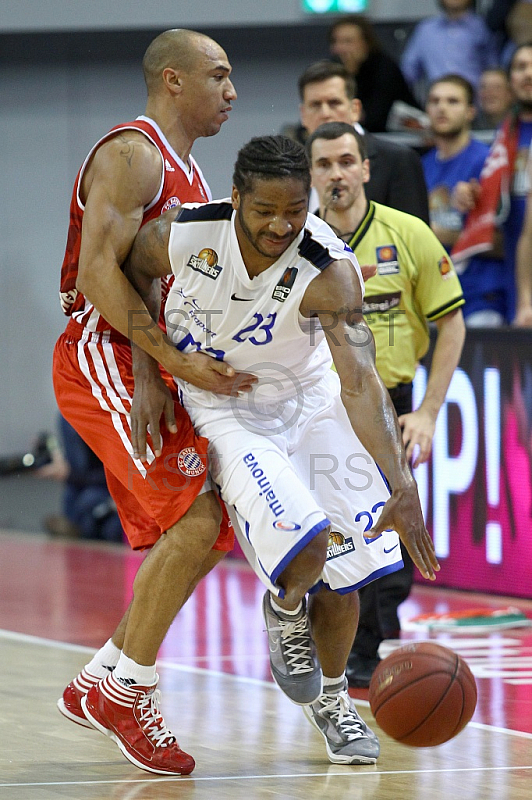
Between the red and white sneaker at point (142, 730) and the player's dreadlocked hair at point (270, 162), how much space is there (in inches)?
64.2

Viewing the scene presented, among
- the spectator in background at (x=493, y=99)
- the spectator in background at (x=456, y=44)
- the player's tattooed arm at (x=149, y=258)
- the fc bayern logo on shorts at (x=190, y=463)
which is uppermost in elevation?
the spectator in background at (x=456, y=44)

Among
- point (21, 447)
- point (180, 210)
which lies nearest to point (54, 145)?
point (21, 447)

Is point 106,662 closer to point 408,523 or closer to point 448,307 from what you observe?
point 408,523

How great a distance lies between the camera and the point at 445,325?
541 centimetres

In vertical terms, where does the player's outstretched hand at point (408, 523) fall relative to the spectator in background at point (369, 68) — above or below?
below

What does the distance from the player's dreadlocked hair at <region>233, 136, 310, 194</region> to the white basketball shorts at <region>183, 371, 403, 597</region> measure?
0.78 m

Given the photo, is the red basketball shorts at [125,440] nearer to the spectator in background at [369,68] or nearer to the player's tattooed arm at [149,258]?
the player's tattooed arm at [149,258]

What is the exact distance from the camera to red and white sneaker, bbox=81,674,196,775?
407 centimetres

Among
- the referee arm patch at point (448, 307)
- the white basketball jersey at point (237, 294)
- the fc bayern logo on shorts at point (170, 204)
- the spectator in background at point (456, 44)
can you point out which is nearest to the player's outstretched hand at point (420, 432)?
the referee arm patch at point (448, 307)

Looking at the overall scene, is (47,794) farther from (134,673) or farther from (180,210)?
(180,210)

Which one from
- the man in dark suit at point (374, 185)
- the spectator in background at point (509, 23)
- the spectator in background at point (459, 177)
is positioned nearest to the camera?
the man in dark suit at point (374, 185)

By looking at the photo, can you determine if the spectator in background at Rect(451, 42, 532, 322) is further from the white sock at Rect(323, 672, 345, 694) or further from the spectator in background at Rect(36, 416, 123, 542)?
the white sock at Rect(323, 672, 345, 694)

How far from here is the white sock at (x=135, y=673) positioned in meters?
4.11

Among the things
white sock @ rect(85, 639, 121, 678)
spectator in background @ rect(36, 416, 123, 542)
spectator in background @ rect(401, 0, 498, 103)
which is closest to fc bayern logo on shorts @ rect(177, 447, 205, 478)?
white sock @ rect(85, 639, 121, 678)
